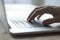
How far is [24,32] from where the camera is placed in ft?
1.70

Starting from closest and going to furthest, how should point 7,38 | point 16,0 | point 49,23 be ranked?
point 7,38
point 49,23
point 16,0

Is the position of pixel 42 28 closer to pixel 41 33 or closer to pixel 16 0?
pixel 41 33

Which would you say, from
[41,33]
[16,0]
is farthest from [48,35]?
[16,0]

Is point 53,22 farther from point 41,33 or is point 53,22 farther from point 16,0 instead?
point 16,0

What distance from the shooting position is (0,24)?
2.07ft

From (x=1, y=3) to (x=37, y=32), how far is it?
0.23 metres

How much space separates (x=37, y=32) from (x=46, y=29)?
0.14 ft

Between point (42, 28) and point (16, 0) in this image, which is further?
point (16, 0)

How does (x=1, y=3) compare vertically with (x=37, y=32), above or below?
above

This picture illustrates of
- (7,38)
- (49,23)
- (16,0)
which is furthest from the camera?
(16,0)

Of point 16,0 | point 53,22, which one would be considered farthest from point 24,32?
point 16,0

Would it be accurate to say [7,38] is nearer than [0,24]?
Yes

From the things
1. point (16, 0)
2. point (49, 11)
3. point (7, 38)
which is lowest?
point (7, 38)

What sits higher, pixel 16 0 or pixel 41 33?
pixel 16 0
